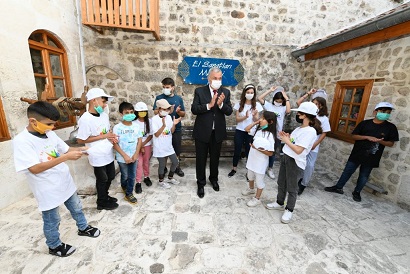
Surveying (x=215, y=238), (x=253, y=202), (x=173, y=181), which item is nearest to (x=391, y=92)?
(x=253, y=202)

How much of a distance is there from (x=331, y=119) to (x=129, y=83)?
200 inches

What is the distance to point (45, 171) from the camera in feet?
Result: 5.47

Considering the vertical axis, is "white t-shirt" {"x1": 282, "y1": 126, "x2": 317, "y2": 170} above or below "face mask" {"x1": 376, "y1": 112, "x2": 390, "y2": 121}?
below

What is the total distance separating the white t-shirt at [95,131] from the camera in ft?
7.30

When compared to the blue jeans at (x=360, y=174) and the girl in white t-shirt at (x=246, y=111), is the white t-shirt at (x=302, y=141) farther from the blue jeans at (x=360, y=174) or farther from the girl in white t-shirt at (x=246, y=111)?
the blue jeans at (x=360, y=174)

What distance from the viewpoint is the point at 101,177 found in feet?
8.04

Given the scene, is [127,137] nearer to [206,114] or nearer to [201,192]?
[206,114]

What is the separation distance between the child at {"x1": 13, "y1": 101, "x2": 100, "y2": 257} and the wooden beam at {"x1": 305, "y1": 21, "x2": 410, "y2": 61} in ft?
15.6

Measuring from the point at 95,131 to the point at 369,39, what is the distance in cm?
482

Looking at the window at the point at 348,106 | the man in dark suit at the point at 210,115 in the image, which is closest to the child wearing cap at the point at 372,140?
the window at the point at 348,106

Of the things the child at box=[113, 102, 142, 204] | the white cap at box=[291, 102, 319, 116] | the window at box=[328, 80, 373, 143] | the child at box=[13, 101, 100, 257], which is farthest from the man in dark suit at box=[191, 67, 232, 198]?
the window at box=[328, 80, 373, 143]

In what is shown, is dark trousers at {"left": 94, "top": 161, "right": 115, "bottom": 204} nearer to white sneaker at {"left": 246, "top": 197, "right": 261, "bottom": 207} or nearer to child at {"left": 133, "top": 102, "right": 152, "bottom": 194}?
child at {"left": 133, "top": 102, "right": 152, "bottom": 194}

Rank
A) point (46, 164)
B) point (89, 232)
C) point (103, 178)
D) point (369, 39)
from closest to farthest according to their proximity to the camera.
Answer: point (46, 164)
point (89, 232)
point (103, 178)
point (369, 39)

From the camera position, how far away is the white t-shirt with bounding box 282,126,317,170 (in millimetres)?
2193
